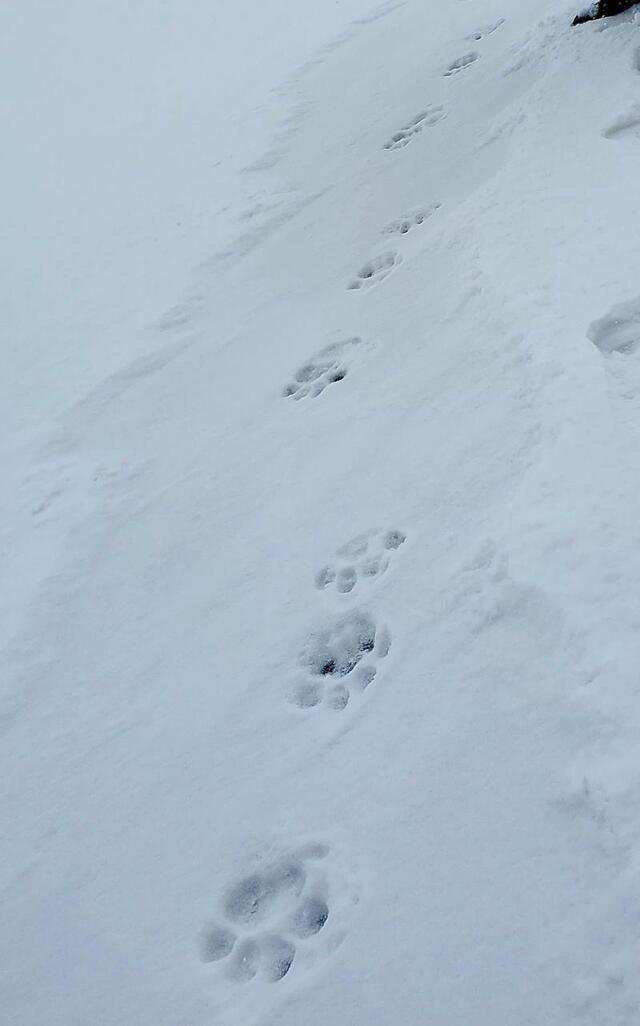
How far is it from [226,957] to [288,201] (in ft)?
15.4

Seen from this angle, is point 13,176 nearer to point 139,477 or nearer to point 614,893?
point 139,477

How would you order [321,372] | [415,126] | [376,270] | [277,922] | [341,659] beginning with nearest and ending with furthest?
1. [277,922]
2. [341,659]
3. [321,372]
4. [376,270]
5. [415,126]

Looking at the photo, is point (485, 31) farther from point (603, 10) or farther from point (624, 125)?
point (624, 125)

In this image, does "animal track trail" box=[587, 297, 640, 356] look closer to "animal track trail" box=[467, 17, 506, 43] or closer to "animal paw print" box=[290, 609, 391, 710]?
"animal paw print" box=[290, 609, 391, 710]

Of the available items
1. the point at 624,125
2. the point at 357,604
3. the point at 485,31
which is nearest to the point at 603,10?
the point at 624,125

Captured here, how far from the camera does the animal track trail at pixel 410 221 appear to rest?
4145 mm

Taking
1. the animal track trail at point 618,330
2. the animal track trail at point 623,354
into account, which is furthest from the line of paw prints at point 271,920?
the animal track trail at point 618,330

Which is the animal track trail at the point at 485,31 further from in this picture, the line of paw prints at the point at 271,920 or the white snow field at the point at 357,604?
the line of paw prints at the point at 271,920

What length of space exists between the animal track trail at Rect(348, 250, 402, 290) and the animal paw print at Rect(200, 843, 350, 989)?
278cm

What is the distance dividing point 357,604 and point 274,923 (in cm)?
87

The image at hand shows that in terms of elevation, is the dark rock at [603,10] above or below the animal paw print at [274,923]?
above

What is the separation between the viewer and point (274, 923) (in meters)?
1.84

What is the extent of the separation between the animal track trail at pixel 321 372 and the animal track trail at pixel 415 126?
225 cm

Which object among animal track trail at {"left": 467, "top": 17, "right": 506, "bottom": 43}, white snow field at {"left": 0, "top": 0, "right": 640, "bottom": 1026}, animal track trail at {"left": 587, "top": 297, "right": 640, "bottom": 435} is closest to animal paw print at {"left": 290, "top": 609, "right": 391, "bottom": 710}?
white snow field at {"left": 0, "top": 0, "right": 640, "bottom": 1026}
